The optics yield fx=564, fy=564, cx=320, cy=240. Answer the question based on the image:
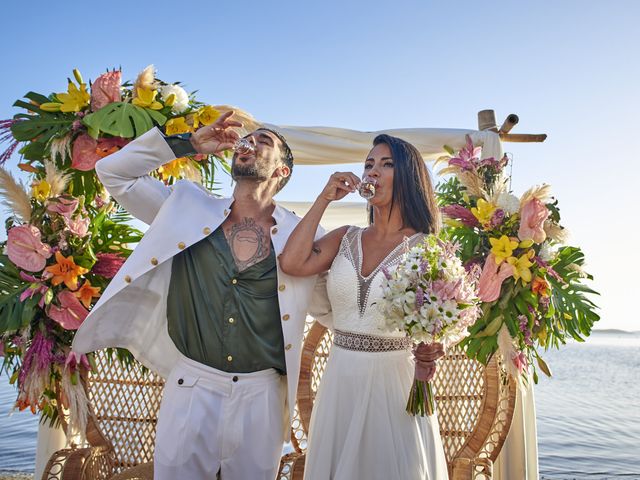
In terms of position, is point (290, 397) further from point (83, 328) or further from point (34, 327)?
point (34, 327)

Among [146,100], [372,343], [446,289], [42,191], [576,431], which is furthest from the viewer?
[576,431]

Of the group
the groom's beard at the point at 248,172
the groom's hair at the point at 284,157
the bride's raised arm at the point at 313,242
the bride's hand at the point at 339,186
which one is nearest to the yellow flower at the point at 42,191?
the groom's beard at the point at 248,172

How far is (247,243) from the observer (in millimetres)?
2986

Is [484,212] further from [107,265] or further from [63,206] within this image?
[63,206]

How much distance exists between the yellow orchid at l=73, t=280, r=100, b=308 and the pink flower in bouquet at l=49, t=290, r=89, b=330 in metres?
0.03

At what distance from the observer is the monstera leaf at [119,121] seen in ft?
10.5

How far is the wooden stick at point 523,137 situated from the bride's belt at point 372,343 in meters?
2.30

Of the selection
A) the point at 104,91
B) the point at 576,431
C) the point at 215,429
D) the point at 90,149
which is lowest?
the point at 576,431

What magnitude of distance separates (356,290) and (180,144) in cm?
123

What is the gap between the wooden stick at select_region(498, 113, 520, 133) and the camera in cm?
423

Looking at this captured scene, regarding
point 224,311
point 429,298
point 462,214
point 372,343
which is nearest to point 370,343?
point 372,343

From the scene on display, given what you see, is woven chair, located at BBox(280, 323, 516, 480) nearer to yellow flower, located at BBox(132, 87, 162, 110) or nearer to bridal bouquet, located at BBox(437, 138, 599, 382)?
bridal bouquet, located at BBox(437, 138, 599, 382)

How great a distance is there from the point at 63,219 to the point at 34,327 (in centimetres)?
65

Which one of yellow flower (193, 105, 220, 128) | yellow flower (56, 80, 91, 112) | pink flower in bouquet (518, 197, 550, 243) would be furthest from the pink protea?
yellow flower (56, 80, 91, 112)
